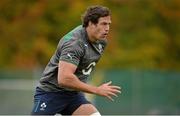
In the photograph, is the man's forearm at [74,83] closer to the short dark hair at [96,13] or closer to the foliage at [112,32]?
the short dark hair at [96,13]

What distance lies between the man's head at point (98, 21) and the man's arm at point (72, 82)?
422 mm

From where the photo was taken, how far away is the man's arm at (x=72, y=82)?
634 cm

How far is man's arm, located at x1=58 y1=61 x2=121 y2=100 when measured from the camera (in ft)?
20.8

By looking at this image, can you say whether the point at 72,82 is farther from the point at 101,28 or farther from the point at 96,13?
the point at 96,13

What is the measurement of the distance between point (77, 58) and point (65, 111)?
2.75 ft

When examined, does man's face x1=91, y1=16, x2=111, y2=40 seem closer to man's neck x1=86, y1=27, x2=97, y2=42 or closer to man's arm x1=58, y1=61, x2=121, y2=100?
man's neck x1=86, y1=27, x2=97, y2=42

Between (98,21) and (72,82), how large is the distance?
2.22 feet

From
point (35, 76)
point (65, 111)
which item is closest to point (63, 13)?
point (35, 76)

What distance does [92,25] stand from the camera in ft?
22.2

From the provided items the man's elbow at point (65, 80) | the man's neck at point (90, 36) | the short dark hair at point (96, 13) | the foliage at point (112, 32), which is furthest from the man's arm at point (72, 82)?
the foliage at point (112, 32)

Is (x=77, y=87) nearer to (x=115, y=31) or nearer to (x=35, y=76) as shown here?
(x=35, y=76)

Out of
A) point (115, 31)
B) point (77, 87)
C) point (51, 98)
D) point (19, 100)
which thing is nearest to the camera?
point (77, 87)

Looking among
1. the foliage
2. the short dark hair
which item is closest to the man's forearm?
the short dark hair

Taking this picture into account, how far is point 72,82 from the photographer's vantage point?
21.2 ft
